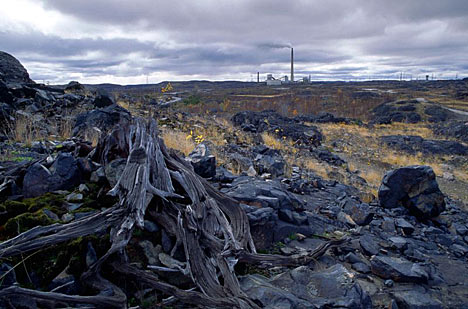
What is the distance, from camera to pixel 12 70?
1157 cm

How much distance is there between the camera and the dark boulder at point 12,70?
11.3 meters

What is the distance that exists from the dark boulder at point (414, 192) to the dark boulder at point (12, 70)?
12.1 m

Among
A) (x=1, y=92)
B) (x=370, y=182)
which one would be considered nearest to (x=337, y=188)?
(x=370, y=182)

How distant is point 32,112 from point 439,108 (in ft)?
125

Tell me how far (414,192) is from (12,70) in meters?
13.3

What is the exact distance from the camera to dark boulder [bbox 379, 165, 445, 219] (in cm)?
552

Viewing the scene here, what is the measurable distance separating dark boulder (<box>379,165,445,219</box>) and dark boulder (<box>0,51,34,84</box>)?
12.1 m

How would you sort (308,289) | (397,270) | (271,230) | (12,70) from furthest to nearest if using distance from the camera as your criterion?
1. (12,70)
2. (271,230)
3. (397,270)
4. (308,289)

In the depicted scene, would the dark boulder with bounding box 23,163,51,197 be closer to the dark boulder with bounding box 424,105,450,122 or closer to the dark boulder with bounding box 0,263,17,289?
the dark boulder with bounding box 0,263,17,289

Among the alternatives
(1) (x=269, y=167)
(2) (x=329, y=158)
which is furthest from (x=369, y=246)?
(2) (x=329, y=158)

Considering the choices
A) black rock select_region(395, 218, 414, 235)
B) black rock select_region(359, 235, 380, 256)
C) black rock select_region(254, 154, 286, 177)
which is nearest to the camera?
black rock select_region(359, 235, 380, 256)

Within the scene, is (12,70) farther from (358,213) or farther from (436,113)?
(436,113)

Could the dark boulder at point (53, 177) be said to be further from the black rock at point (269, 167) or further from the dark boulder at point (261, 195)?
the black rock at point (269, 167)

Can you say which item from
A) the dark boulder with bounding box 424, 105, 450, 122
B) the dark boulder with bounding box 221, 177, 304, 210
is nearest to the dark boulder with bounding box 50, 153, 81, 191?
the dark boulder with bounding box 221, 177, 304, 210
